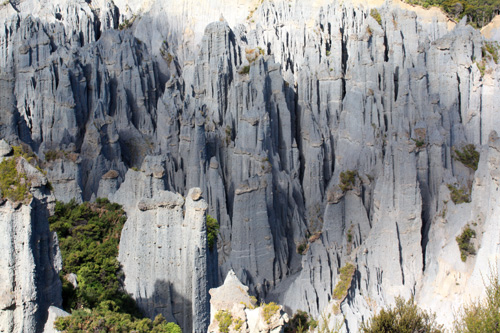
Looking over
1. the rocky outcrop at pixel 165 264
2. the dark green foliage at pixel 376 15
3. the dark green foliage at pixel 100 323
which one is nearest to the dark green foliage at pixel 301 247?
the rocky outcrop at pixel 165 264

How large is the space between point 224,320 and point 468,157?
86.3 ft

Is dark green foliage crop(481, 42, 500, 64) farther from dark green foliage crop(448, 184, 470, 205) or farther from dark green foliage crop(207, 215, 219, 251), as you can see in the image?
dark green foliage crop(207, 215, 219, 251)

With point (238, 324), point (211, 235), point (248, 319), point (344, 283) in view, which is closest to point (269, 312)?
point (248, 319)

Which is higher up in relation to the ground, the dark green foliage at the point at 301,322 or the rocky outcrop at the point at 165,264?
the rocky outcrop at the point at 165,264

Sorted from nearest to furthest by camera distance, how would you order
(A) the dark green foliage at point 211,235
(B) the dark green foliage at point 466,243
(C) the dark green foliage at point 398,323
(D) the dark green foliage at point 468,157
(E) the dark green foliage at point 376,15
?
1. (C) the dark green foliage at point 398,323
2. (A) the dark green foliage at point 211,235
3. (B) the dark green foliage at point 466,243
4. (D) the dark green foliage at point 468,157
5. (E) the dark green foliage at point 376,15

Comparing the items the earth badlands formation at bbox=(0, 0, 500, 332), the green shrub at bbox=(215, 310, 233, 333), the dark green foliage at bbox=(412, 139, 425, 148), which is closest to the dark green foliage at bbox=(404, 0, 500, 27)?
the earth badlands formation at bbox=(0, 0, 500, 332)

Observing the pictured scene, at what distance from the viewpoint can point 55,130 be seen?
138ft

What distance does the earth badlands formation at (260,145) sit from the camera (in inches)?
746

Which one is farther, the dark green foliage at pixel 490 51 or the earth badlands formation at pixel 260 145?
the dark green foliage at pixel 490 51

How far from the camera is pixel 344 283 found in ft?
75.4

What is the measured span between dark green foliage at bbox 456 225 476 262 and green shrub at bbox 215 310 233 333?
13.5 metres

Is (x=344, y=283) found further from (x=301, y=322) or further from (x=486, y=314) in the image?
(x=486, y=314)

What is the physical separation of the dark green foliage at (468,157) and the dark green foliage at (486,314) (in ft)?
51.7

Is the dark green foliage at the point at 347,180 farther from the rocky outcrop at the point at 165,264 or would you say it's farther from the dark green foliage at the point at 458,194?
the rocky outcrop at the point at 165,264
